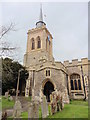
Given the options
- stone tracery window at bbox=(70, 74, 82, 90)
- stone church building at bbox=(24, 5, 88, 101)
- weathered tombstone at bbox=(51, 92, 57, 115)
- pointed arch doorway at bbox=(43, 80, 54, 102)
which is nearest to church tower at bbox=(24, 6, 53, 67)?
stone church building at bbox=(24, 5, 88, 101)

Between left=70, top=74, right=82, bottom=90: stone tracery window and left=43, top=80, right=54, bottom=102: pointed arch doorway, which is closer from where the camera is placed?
left=43, top=80, right=54, bottom=102: pointed arch doorway

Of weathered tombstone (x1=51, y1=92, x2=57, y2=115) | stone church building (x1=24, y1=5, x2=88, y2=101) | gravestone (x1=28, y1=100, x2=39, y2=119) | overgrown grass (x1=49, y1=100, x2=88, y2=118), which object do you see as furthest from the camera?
stone church building (x1=24, y1=5, x2=88, y2=101)

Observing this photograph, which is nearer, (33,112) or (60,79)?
(33,112)

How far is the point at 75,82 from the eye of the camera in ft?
67.4

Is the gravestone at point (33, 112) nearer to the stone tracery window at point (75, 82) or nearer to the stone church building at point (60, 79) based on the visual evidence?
the stone church building at point (60, 79)

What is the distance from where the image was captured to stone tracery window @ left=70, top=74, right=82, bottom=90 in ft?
65.4

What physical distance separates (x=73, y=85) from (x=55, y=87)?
5.53m

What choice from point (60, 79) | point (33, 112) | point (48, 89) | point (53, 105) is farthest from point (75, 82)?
point (33, 112)

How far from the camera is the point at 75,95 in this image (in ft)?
61.9

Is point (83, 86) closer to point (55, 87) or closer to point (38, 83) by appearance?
point (55, 87)

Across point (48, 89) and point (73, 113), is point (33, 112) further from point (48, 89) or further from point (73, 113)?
point (48, 89)

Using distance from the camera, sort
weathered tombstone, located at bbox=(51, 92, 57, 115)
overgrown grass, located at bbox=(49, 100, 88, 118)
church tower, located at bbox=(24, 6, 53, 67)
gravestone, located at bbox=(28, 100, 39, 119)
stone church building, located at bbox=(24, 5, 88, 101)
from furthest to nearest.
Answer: church tower, located at bbox=(24, 6, 53, 67)
stone church building, located at bbox=(24, 5, 88, 101)
weathered tombstone, located at bbox=(51, 92, 57, 115)
overgrown grass, located at bbox=(49, 100, 88, 118)
gravestone, located at bbox=(28, 100, 39, 119)

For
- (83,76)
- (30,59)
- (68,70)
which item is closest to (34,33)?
(30,59)

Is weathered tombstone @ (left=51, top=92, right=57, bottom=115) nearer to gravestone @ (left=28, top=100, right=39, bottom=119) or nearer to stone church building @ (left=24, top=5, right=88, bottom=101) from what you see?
gravestone @ (left=28, top=100, right=39, bottom=119)
